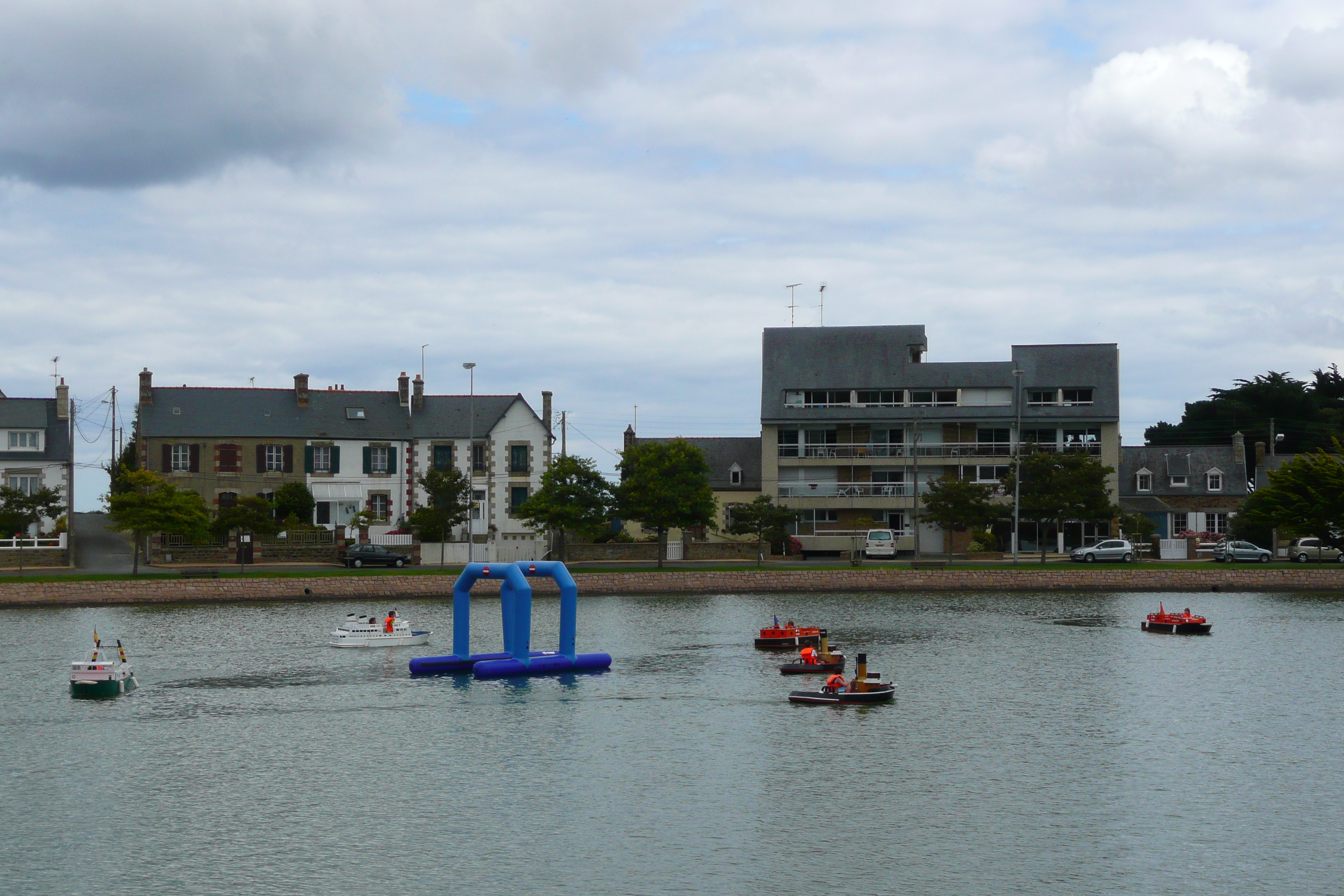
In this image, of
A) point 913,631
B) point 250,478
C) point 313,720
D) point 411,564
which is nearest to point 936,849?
point 313,720

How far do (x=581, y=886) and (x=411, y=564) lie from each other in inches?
2504

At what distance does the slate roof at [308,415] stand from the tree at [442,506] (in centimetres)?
482

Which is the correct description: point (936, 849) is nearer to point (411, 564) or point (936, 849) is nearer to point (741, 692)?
point (741, 692)

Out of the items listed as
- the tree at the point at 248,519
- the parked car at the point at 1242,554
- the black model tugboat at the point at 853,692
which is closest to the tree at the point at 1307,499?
the parked car at the point at 1242,554

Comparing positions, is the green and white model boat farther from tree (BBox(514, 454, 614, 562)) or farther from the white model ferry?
tree (BBox(514, 454, 614, 562))

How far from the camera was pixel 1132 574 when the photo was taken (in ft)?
252

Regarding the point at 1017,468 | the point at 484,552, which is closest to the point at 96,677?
the point at 484,552

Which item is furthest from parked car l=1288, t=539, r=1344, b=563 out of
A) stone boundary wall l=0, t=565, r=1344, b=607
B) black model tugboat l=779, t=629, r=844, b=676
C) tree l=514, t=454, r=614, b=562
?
black model tugboat l=779, t=629, r=844, b=676

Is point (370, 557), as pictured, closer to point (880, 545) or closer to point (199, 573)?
point (199, 573)

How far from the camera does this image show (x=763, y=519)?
89.4 metres

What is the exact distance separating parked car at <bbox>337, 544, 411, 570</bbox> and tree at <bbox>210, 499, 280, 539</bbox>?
5472 mm

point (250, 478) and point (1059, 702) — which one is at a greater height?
point (250, 478)

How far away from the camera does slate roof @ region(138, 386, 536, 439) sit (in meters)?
91.6

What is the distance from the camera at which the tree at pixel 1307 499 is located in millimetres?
82250
